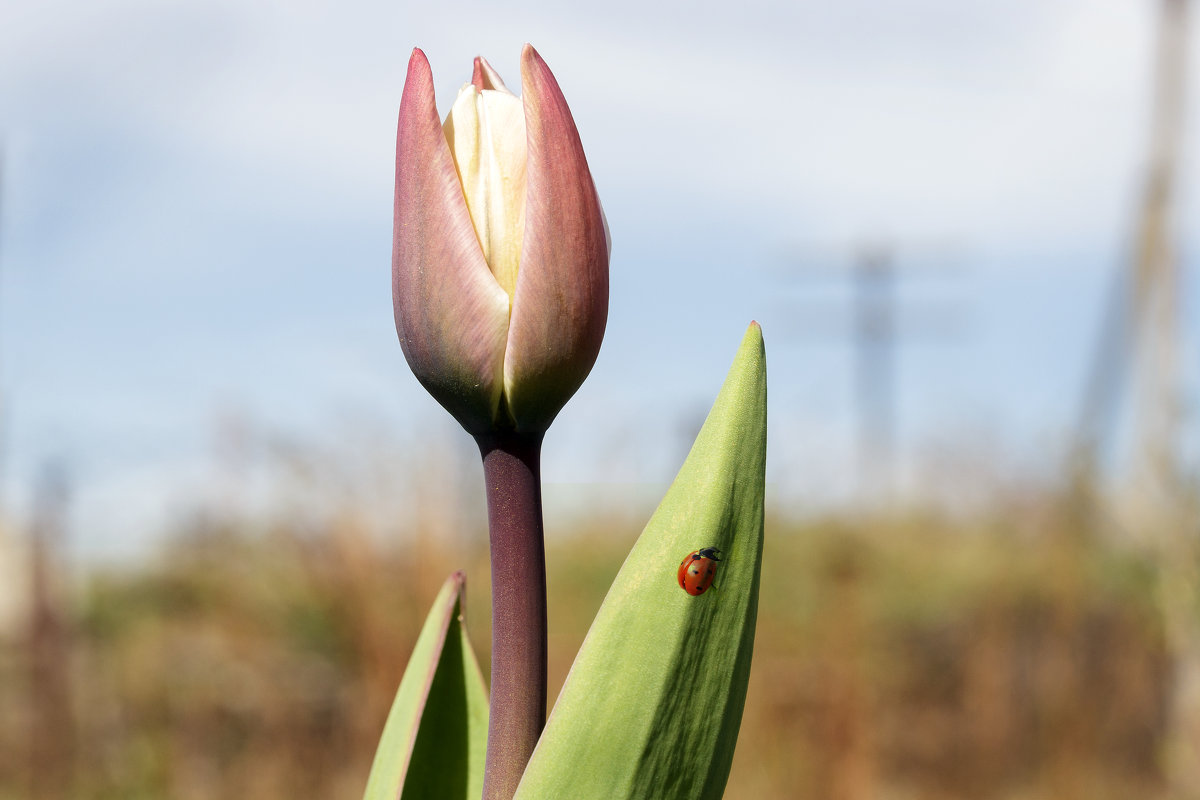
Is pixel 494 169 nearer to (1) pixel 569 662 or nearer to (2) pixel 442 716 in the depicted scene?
(2) pixel 442 716

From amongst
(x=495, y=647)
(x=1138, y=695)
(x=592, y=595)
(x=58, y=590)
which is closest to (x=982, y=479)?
→ (x=1138, y=695)

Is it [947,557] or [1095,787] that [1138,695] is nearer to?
[1095,787]

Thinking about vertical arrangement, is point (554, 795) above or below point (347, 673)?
above

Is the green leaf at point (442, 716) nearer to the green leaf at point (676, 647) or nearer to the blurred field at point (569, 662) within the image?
the green leaf at point (676, 647)

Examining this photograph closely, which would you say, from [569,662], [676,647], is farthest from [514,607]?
[569,662]

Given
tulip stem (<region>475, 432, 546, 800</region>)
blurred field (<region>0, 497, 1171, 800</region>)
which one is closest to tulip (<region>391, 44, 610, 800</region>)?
tulip stem (<region>475, 432, 546, 800</region>)

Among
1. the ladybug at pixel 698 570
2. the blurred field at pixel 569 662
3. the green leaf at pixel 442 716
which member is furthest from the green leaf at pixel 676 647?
the blurred field at pixel 569 662
